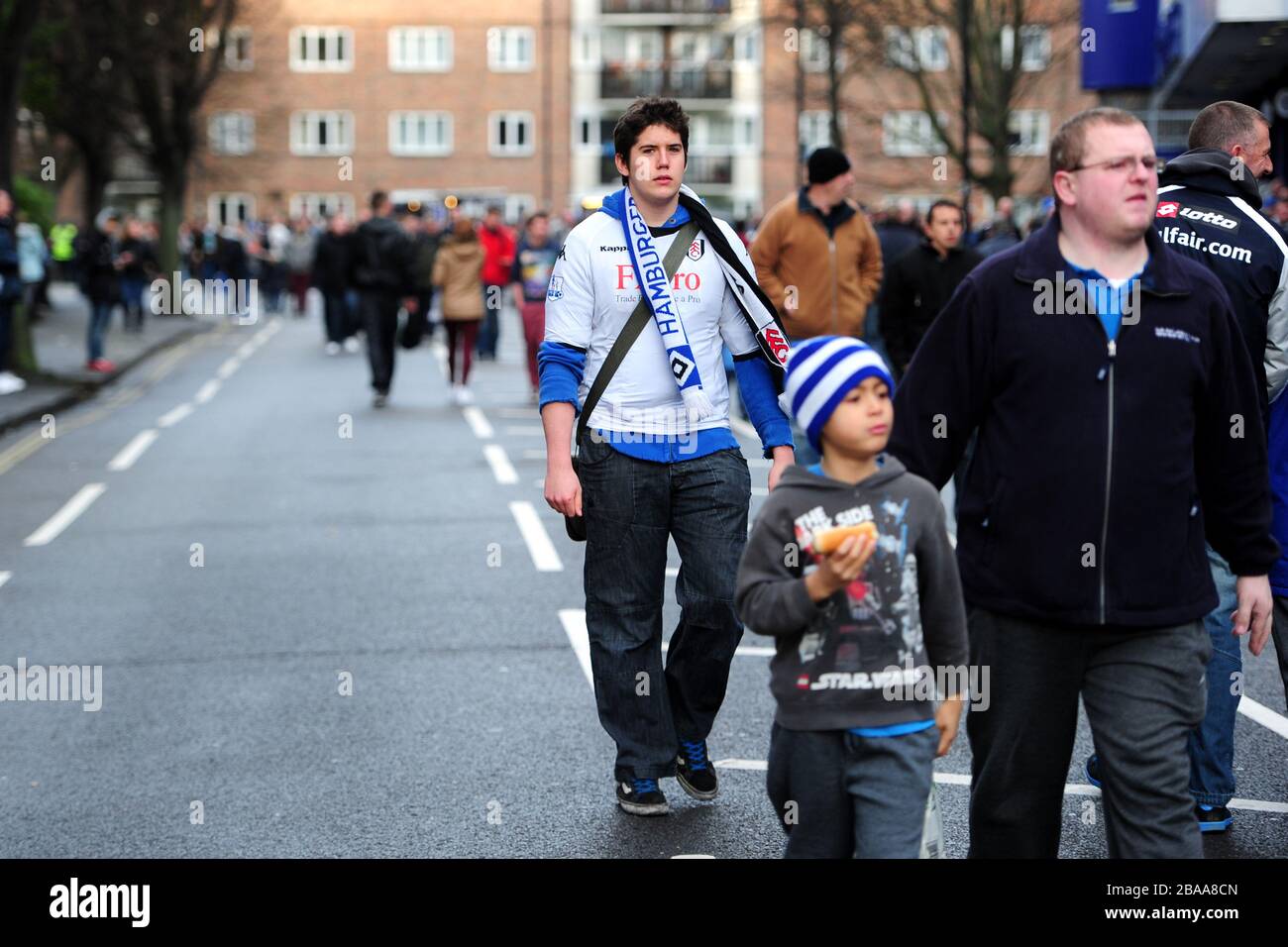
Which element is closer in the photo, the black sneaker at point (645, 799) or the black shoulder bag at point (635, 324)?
the black shoulder bag at point (635, 324)

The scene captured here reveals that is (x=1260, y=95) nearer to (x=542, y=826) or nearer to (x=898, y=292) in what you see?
(x=898, y=292)

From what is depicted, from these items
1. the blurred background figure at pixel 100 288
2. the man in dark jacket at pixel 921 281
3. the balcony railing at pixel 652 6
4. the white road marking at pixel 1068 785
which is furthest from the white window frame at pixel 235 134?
the white road marking at pixel 1068 785

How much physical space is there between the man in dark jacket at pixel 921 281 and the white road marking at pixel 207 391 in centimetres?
1174

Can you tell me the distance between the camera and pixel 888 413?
12.8 feet

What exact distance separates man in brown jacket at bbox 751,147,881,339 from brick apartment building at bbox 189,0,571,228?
62.3 meters

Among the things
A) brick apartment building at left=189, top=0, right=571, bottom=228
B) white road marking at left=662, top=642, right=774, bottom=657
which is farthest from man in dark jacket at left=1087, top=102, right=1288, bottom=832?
brick apartment building at left=189, top=0, right=571, bottom=228

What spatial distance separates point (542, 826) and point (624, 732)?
358 millimetres

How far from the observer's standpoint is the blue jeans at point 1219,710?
5500 millimetres

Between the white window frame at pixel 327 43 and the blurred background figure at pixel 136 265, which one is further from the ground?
the white window frame at pixel 327 43

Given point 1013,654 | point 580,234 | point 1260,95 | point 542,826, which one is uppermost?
point 1260,95

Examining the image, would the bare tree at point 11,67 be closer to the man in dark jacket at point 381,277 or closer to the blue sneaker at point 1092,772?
the man in dark jacket at point 381,277

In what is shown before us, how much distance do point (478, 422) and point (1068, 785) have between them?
42.2 ft

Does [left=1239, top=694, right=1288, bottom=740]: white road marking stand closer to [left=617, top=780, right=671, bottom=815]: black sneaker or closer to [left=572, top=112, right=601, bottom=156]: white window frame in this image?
[left=617, top=780, right=671, bottom=815]: black sneaker
